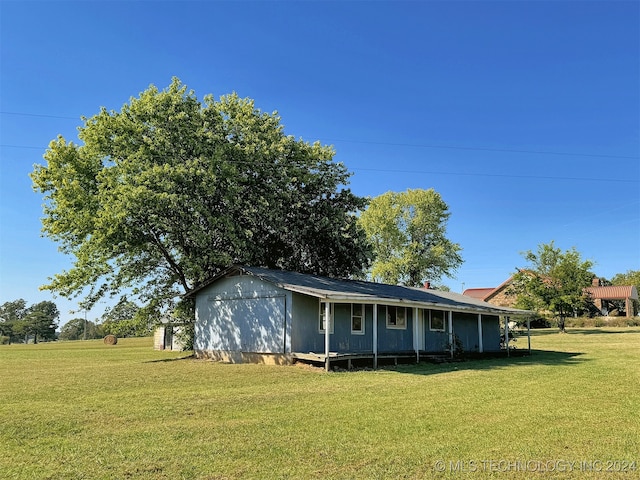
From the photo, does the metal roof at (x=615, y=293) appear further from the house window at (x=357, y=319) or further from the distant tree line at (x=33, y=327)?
the distant tree line at (x=33, y=327)

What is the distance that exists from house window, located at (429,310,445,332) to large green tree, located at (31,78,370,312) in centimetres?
644

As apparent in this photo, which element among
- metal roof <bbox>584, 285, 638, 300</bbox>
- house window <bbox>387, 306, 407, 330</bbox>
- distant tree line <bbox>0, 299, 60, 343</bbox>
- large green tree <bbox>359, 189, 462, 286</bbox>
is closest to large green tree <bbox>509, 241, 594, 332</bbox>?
large green tree <bbox>359, 189, 462, 286</bbox>

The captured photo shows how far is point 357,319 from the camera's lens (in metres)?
20.4

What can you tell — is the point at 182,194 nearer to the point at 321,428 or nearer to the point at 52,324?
the point at 321,428

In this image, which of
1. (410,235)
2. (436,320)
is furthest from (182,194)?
(410,235)

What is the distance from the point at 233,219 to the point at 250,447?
18.7 metres

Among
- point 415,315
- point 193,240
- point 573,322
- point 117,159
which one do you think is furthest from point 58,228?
point 573,322

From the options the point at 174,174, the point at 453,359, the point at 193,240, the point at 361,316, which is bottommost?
the point at 453,359

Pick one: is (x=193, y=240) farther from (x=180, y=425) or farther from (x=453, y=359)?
(x=180, y=425)

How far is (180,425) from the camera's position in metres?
7.93

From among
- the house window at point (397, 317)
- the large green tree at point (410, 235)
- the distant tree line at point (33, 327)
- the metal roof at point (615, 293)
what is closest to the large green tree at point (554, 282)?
the large green tree at point (410, 235)

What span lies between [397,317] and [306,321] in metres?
4.65

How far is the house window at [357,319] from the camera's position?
794 inches

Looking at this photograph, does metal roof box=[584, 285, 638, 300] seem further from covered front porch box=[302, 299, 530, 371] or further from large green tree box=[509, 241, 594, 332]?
covered front porch box=[302, 299, 530, 371]
